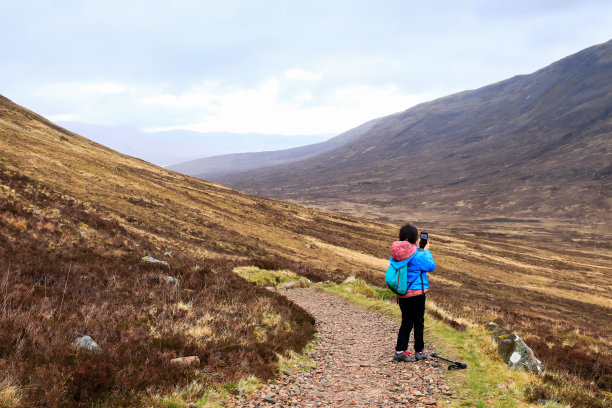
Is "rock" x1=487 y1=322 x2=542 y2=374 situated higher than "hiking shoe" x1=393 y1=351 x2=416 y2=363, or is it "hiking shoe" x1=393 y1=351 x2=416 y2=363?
"rock" x1=487 y1=322 x2=542 y2=374

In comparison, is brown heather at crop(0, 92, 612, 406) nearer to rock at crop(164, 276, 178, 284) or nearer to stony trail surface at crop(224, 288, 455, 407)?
rock at crop(164, 276, 178, 284)

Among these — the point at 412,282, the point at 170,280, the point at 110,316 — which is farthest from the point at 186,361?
the point at 170,280

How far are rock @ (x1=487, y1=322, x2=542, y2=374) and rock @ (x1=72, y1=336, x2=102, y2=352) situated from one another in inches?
352

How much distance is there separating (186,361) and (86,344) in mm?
1728

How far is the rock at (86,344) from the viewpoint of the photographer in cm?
581

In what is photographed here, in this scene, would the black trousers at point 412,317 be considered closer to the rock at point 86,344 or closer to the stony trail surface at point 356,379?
the stony trail surface at point 356,379

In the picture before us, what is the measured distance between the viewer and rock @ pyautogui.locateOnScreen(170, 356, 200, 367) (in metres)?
6.17

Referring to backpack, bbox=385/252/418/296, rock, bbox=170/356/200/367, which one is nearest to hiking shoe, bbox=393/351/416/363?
backpack, bbox=385/252/418/296

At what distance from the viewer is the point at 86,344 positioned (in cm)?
595

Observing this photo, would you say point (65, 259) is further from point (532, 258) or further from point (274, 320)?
point (532, 258)

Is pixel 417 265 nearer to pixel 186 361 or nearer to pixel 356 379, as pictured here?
pixel 356 379

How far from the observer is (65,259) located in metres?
11.9

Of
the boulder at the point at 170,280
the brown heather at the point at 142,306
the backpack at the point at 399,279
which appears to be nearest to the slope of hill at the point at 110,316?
the brown heather at the point at 142,306

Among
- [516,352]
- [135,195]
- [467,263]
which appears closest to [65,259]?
[516,352]
